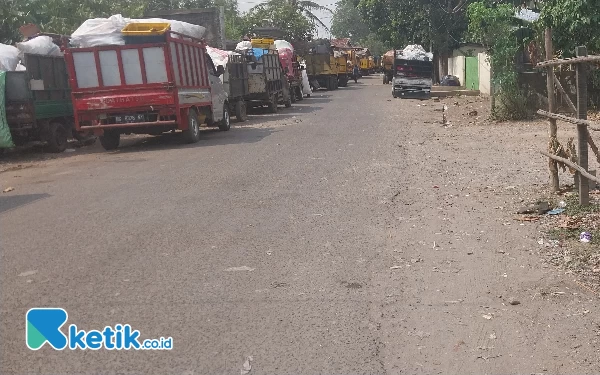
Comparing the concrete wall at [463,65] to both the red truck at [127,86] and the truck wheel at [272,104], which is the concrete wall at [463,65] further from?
the red truck at [127,86]

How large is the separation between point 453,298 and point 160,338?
7.17 ft

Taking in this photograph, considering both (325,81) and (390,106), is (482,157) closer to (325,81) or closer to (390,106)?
(390,106)

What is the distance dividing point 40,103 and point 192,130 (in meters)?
3.59

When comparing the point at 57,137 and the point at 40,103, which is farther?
the point at 57,137

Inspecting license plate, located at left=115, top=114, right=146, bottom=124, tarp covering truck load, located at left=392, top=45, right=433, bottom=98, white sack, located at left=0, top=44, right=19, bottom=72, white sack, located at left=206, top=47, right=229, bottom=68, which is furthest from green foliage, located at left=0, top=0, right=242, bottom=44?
tarp covering truck load, located at left=392, top=45, right=433, bottom=98

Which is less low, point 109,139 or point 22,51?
point 22,51

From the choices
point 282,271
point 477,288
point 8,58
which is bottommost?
point 477,288

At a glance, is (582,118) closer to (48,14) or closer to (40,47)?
(40,47)

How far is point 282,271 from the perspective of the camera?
573 cm

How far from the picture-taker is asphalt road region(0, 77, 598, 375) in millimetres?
4137

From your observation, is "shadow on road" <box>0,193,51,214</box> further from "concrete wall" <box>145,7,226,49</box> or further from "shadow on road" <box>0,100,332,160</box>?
"concrete wall" <box>145,7,226,49</box>

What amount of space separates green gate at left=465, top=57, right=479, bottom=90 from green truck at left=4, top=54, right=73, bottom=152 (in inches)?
892

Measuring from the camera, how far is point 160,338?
4.36 metres

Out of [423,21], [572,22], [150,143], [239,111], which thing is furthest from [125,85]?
[423,21]
